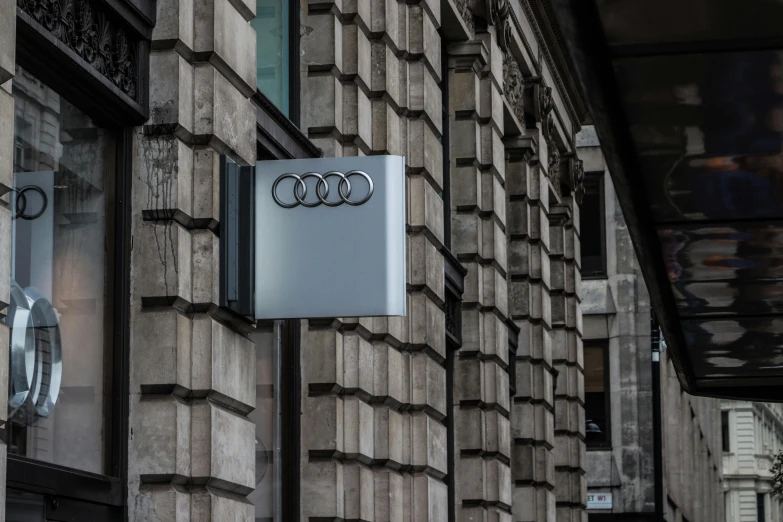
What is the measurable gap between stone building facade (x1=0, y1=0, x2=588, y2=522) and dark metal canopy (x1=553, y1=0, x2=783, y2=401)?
3.32 meters

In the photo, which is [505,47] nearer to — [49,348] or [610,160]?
[49,348]

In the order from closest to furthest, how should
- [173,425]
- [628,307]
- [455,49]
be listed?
1. [173,425]
2. [455,49]
3. [628,307]

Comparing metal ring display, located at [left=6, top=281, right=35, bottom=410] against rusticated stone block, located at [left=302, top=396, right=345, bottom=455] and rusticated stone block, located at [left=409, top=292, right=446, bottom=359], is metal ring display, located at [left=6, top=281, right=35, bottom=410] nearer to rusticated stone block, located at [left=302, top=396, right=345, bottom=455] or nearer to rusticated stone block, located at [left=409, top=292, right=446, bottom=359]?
rusticated stone block, located at [left=302, top=396, right=345, bottom=455]

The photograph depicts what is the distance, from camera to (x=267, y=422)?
14.3 metres

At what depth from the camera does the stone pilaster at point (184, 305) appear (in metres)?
Answer: 10.8

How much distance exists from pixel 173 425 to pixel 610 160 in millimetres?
4828

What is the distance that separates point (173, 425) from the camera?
10.8m

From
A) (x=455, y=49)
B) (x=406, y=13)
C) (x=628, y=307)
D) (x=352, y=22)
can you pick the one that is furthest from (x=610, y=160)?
(x=628, y=307)

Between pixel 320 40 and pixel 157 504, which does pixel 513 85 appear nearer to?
pixel 320 40

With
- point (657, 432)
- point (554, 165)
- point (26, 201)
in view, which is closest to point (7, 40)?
point (26, 201)

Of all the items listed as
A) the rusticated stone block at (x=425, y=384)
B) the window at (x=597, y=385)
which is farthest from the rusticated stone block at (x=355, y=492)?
the window at (x=597, y=385)

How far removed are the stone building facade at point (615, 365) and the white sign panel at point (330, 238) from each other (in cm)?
3196

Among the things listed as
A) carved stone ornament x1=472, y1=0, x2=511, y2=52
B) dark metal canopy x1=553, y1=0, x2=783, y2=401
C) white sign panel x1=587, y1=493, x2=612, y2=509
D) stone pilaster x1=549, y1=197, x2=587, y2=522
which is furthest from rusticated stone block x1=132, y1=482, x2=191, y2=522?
white sign panel x1=587, y1=493, x2=612, y2=509

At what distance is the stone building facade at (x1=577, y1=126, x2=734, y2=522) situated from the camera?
43438 millimetres
